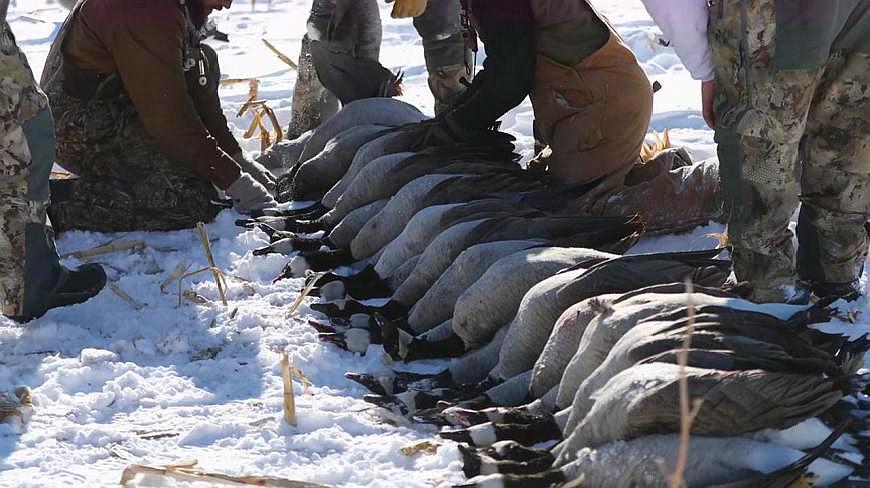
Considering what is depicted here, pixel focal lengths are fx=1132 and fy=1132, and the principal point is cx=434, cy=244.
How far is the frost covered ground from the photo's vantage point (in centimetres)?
282

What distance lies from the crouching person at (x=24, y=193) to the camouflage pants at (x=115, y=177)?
3.07 feet

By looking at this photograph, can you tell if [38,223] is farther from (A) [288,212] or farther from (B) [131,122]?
(A) [288,212]

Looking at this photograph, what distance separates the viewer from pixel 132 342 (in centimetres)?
381

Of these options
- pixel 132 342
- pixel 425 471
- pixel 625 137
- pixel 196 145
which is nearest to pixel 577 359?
pixel 425 471

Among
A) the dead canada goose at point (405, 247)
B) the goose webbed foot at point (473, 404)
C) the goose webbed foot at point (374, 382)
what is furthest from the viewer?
the dead canada goose at point (405, 247)

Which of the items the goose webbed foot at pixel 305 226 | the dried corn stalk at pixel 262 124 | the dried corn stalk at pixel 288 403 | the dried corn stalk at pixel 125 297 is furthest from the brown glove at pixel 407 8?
the dried corn stalk at pixel 288 403

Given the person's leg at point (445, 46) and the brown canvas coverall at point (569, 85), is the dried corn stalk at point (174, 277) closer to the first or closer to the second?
the brown canvas coverall at point (569, 85)

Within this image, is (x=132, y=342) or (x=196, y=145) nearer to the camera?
(x=132, y=342)

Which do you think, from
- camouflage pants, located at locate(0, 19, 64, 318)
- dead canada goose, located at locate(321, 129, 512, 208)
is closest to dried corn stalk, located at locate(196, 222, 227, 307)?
camouflage pants, located at locate(0, 19, 64, 318)

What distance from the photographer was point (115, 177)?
509 centimetres

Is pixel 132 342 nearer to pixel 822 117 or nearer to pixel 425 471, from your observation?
pixel 425 471

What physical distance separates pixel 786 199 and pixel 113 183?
294 cm

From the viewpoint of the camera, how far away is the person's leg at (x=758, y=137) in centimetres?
343

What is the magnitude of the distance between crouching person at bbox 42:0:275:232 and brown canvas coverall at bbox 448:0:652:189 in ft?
3.88
